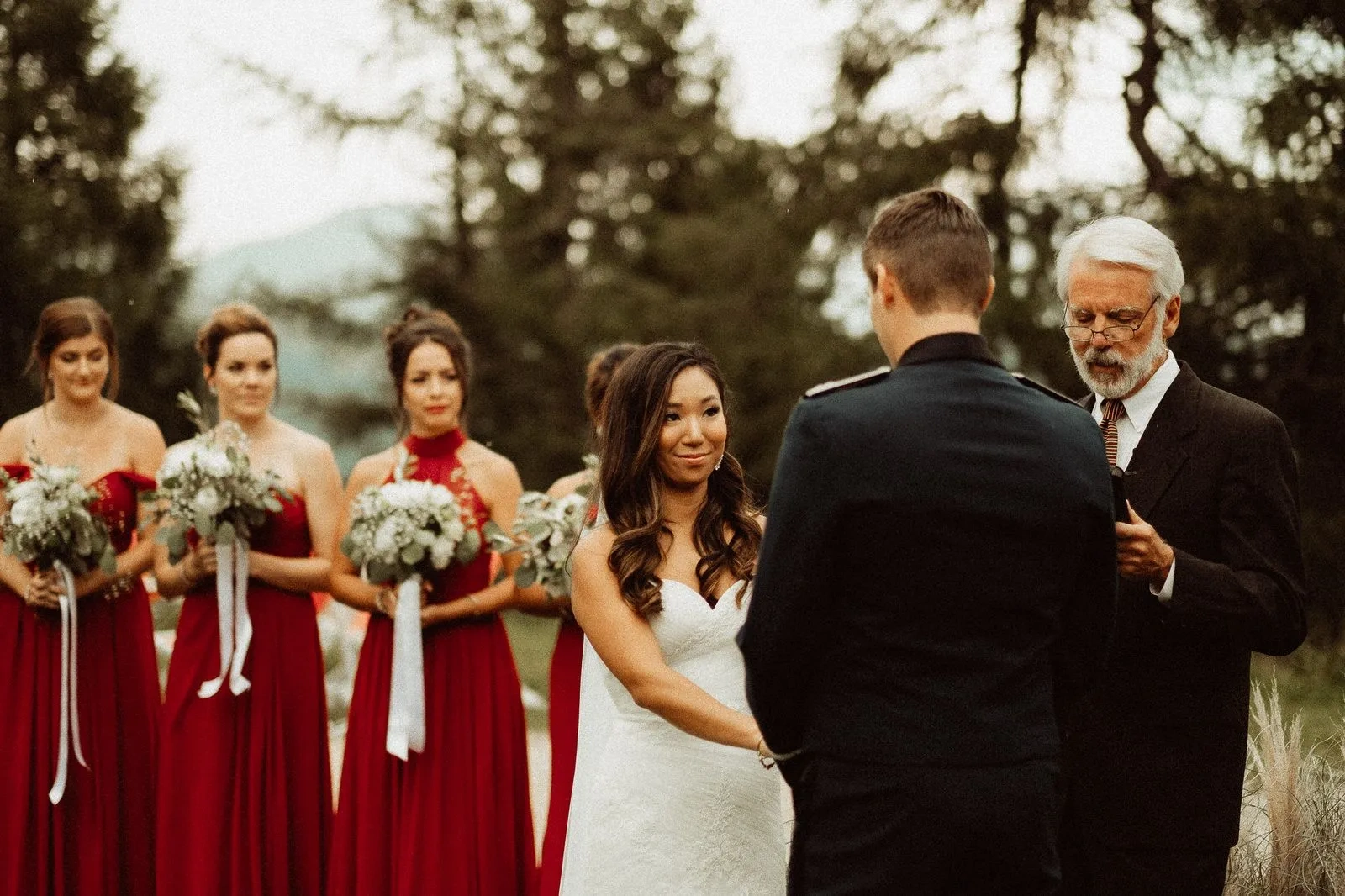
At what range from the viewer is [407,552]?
610 centimetres

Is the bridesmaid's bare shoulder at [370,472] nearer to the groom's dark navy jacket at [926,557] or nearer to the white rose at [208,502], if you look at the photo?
the white rose at [208,502]

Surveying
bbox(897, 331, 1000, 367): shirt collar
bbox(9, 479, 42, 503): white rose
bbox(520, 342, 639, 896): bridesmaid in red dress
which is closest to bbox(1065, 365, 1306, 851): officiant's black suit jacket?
bbox(897, 331, 1000, 367): shirt collar

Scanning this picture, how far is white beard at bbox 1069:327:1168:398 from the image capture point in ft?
13.1

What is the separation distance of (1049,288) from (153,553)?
10.3 metres

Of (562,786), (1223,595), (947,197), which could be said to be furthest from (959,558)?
(562,786)

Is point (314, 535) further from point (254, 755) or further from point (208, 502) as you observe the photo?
point (254, 755)

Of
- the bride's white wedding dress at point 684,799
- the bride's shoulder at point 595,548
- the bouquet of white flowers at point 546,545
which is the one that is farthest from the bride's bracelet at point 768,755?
the bouquet of white flowers at point 546,545

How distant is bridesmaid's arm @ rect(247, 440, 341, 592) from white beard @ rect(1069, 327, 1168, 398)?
3.72 m

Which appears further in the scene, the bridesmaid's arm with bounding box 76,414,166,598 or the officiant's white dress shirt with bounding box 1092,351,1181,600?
the bridesmaid's arm with bounding box 76,414,166,598

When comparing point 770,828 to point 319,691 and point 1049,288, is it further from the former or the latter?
point 1049,288

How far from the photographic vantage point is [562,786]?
610cm

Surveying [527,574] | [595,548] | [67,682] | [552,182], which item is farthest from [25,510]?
[552,182]

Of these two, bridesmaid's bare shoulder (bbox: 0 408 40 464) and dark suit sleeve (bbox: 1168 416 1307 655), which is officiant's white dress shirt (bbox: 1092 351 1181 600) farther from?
bridesmaid's bare shoulder (bbox: 0 408 40 464)

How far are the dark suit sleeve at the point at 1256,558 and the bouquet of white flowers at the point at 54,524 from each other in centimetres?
482
